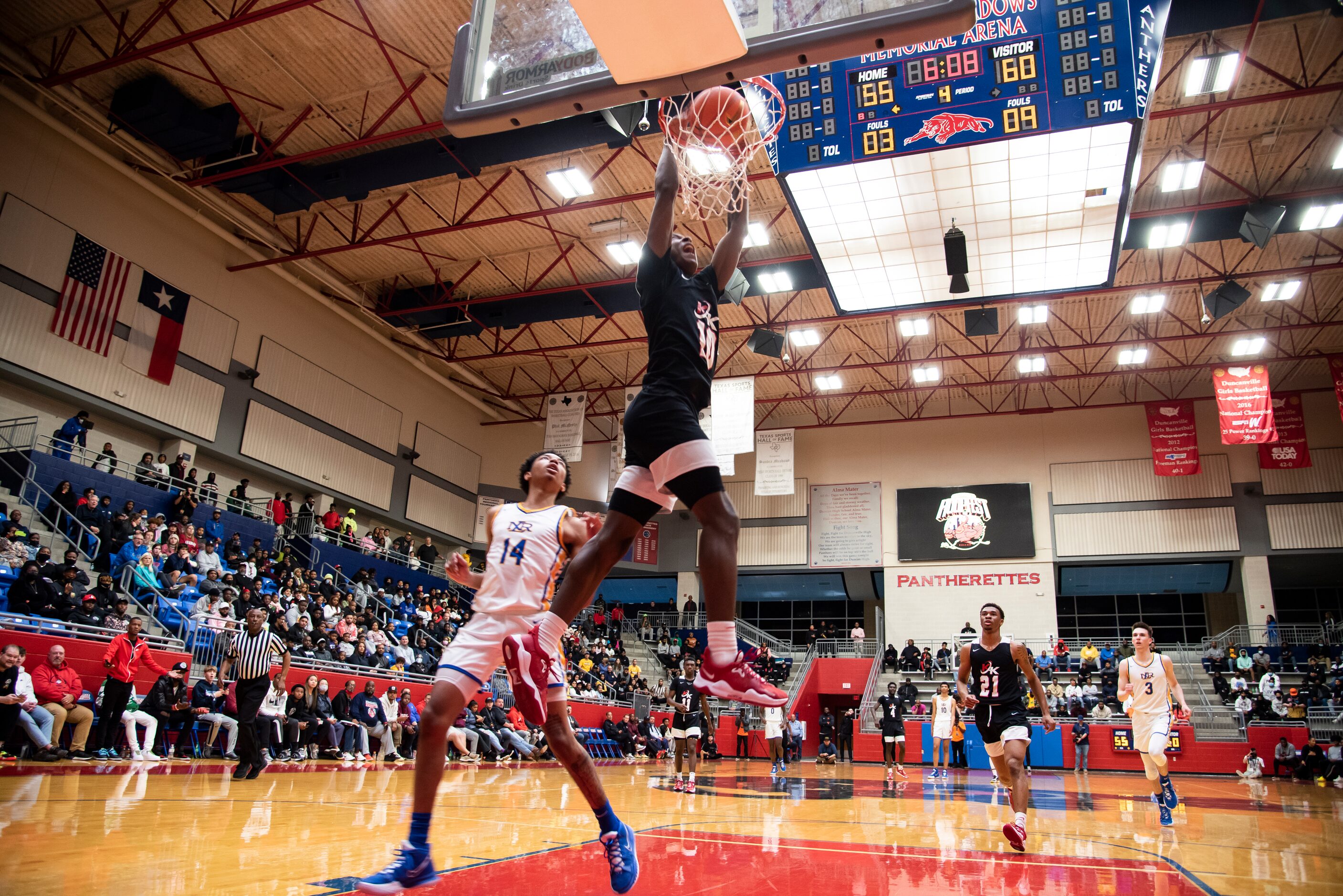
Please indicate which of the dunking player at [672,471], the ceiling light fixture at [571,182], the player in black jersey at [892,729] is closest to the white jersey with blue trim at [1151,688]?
the player in black jersey at [892,729]

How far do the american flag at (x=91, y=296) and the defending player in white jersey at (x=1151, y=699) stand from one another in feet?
66.4

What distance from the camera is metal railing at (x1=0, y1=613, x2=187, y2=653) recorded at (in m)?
10.9

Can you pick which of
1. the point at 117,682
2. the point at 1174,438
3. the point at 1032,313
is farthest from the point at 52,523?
the point at 1174,438

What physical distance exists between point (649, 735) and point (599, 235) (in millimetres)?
12704

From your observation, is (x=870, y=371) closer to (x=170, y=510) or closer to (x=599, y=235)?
(x=599, y=235)

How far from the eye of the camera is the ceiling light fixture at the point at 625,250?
66.4 ft

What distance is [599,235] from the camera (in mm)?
21672

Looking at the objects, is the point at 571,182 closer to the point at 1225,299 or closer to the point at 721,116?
the point at 721,116

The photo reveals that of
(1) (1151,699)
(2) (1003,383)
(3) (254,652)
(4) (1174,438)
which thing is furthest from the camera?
(2) (1003,383)

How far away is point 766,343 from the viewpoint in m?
23.7

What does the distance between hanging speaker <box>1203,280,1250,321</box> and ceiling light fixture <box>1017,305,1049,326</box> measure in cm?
350

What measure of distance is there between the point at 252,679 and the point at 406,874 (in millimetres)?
6808

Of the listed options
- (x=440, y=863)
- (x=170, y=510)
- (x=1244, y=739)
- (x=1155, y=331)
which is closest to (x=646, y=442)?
(x=440, y=863)

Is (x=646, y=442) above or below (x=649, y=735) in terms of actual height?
above
